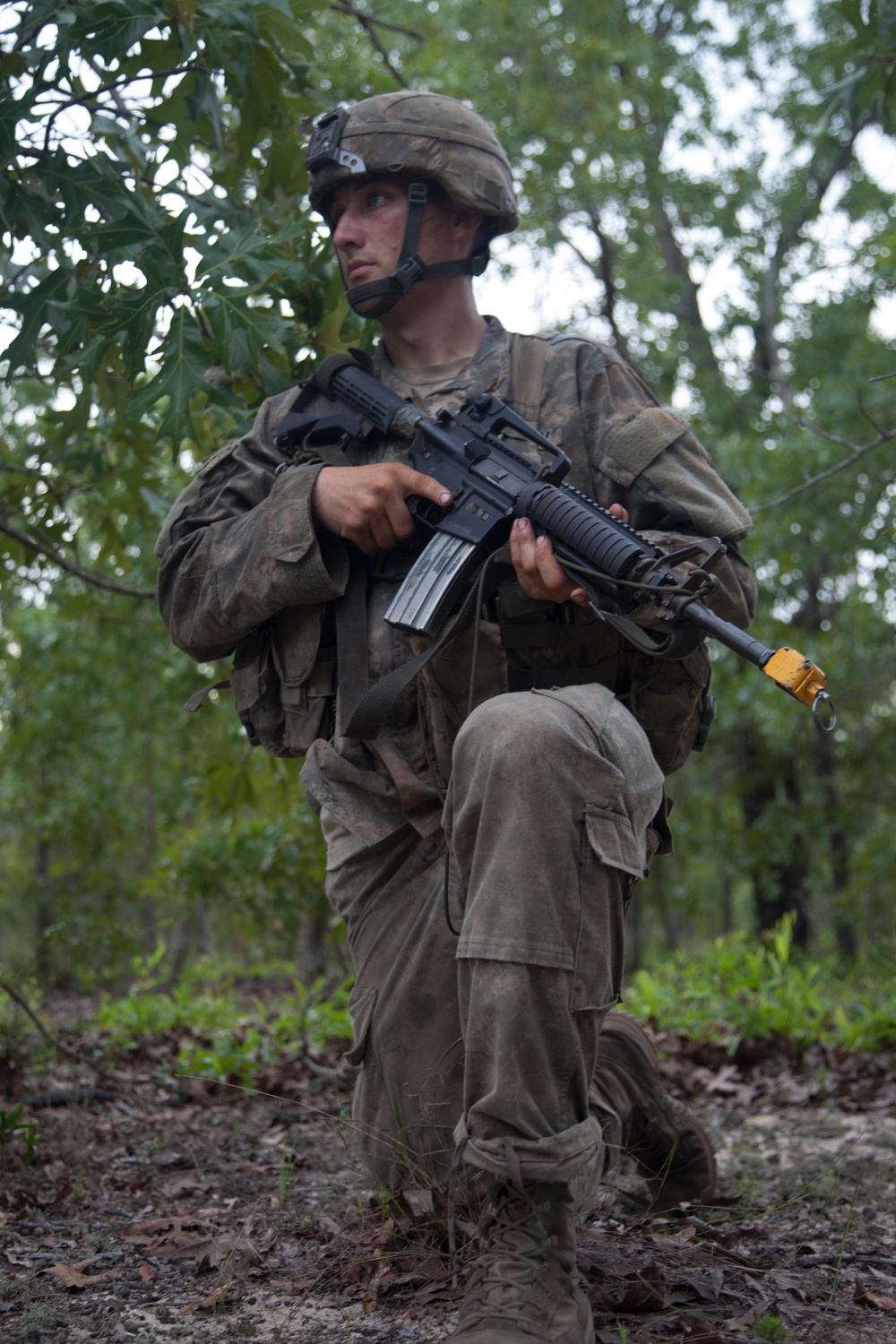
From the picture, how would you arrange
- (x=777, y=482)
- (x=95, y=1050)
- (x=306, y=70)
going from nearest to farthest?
1. (x=306, y=70)
2. (x=95, y=1050)
3. (x=777, y=482)

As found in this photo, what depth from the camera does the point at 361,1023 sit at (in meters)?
2.70

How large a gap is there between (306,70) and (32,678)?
7.47 m

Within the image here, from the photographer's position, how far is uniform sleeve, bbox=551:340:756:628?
263 centimetres

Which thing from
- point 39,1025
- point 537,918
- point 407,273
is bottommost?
point 39,1025

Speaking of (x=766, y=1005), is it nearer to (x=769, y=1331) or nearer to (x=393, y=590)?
(x=393, y=590)

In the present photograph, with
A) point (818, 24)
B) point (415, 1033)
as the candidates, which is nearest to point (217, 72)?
point (415, 1033)

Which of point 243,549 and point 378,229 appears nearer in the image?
point 243,549

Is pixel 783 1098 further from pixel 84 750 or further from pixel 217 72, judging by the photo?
pixel 84 750

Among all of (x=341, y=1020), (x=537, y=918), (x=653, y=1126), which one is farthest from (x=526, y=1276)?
(x=341, y=1020)

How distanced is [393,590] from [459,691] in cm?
32

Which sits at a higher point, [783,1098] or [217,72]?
[217,72]

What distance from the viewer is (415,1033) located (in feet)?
8.61

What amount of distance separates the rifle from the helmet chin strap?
0.15 meters

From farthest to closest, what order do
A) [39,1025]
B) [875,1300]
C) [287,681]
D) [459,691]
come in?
[39,1025] < [287,681] < [459,691] < [875,1300]
